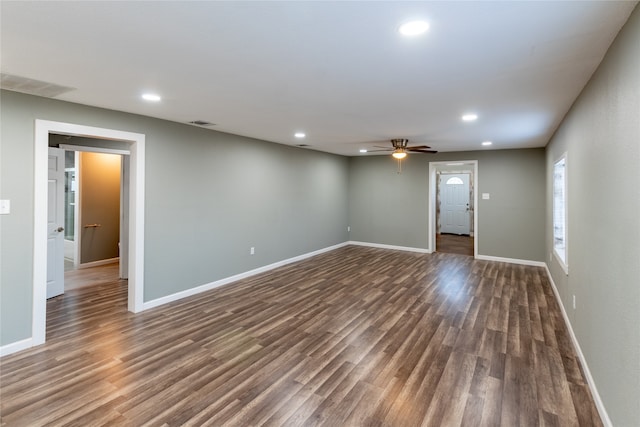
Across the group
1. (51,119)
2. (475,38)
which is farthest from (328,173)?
(475,38)

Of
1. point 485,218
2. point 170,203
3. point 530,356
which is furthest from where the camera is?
point 485,218

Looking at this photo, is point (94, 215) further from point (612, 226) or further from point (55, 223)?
point (612, 226)

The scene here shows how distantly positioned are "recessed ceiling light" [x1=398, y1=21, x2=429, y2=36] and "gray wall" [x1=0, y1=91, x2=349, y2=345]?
3386 mm

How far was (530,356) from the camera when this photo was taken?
118 inches

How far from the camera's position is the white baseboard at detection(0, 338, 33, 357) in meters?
2.96

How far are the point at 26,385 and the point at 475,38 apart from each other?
3990 mm

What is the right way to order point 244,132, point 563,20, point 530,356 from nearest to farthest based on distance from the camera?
point 563,20
point 530,356
point 244,132

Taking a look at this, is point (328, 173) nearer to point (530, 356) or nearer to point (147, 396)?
point (530, 356)

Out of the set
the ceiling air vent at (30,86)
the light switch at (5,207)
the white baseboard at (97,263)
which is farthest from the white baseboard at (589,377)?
the white baseboard at (97,263)

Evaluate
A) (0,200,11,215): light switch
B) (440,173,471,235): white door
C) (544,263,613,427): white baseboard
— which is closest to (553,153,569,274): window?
(544,263,613,427): white baseboard

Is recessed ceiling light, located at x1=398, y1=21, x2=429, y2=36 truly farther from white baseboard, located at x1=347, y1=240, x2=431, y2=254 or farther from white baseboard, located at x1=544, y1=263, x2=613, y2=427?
white baseboard, located at x1=347, y1=240, x2=431, y2=254

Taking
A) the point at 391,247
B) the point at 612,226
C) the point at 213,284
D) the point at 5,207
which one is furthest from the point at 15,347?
the point at 391,247

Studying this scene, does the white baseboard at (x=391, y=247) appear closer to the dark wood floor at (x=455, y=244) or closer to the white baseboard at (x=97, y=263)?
the dark wood floor at (x=455, y=244)

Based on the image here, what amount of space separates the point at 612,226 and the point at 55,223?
6.05 m
